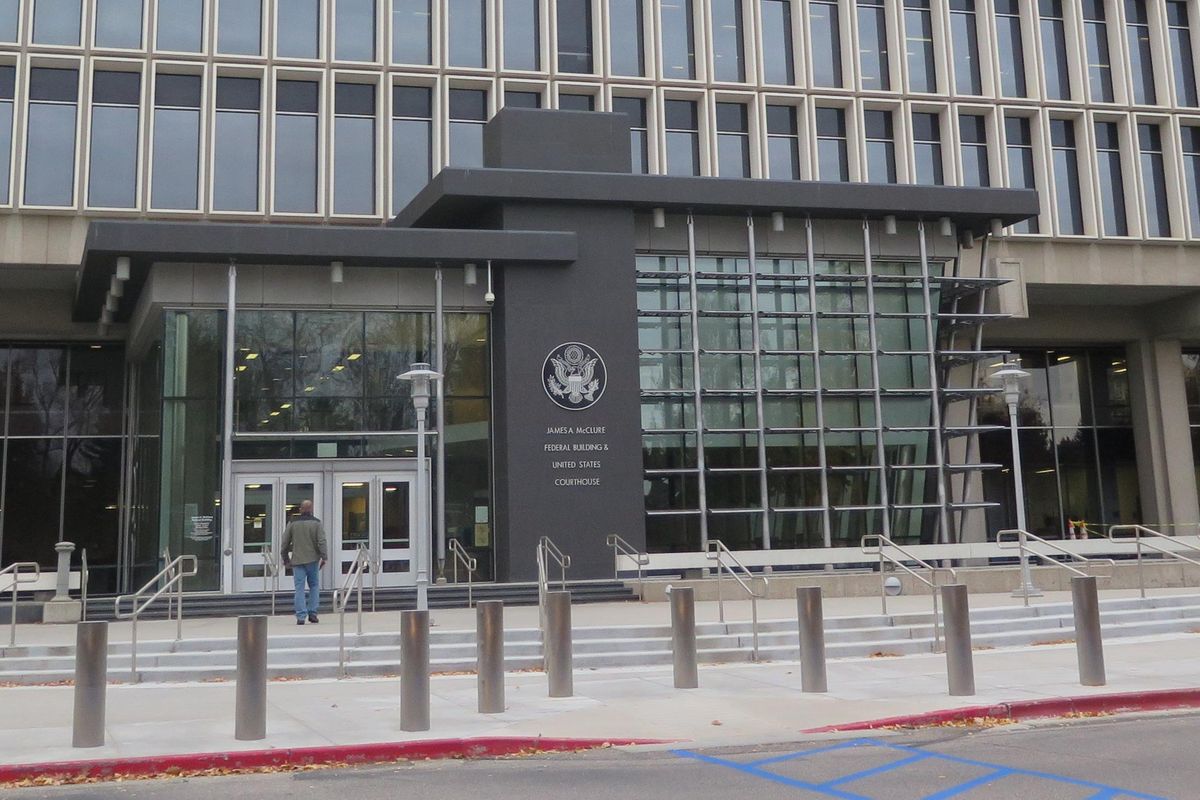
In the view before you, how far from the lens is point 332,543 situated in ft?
78.2

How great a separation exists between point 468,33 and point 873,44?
10.8 metres

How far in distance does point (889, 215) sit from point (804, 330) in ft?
10.4

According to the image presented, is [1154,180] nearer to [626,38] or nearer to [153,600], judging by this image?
[626,38]

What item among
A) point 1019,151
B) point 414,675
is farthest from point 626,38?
point 414,675

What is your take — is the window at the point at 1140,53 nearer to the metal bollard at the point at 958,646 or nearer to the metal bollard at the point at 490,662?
the metal bollard at the point at 958,646

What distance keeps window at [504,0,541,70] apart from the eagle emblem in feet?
30.6

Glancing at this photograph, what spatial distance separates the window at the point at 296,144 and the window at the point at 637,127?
7398 millimetres

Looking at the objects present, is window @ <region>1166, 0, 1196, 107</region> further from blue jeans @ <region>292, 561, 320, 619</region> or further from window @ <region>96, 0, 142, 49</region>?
blue jeans @ <region>292, 561, 320, 619</region>

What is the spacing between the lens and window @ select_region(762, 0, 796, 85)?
31.6m

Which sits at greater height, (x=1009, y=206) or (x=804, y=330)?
(x=1009, y=206)

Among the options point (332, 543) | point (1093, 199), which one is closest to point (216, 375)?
point (332, 543)

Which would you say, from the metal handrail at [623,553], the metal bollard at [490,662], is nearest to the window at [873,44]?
the metal handrail at [623,553]

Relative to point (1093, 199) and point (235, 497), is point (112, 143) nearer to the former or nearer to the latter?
point (235, 497)

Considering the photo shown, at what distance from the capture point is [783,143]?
1240 inches
